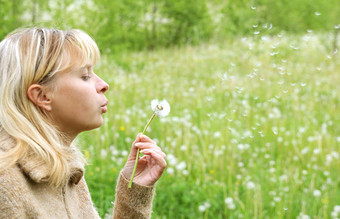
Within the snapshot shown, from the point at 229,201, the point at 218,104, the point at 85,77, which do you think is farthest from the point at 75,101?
the point at 218,104

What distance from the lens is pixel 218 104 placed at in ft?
16.8

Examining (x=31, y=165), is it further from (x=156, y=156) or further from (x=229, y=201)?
(x=229, y=201)

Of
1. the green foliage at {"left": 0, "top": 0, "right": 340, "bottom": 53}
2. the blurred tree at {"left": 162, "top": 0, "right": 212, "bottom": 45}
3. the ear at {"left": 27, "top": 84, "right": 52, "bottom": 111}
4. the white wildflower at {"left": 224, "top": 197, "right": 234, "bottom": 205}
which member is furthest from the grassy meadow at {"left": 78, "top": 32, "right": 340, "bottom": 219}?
the blurred tree at {"left": 162, "top": 0, "right": 212, "bottom": 45}

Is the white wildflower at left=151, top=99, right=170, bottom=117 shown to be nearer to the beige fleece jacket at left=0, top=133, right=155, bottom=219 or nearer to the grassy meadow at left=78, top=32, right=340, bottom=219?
the beige fleece jacket at left=0, top=133, right=155, bottom=219

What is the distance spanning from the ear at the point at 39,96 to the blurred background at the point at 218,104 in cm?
32

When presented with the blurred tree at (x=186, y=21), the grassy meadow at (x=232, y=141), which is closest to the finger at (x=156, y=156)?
the grassy meadow at (x=232, y=141)

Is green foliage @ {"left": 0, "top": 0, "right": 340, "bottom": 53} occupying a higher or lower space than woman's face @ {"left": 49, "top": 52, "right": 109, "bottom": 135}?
lower

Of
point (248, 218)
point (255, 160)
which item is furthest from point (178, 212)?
point (255, 160)

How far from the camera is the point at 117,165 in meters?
3.43

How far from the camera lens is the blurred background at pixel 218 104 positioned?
9.75 feet

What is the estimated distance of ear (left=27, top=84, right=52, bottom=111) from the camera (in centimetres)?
133

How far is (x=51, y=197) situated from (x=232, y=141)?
2547 millimetres

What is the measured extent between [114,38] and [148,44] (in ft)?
4.41

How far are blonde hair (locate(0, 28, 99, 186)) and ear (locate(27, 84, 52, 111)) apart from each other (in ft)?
0.04
